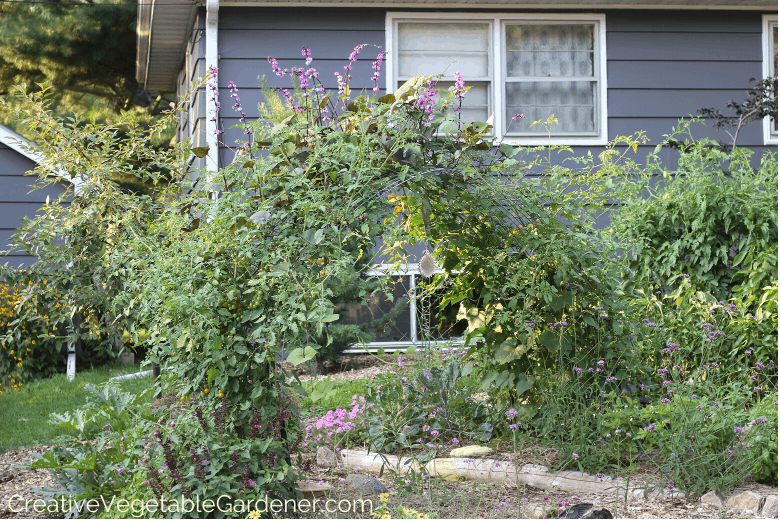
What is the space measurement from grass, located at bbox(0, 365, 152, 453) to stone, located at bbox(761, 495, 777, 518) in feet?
11.5

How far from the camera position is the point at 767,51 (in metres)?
6.48

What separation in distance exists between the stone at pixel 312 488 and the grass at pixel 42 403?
163cm

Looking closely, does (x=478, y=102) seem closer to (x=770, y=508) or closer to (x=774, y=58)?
(x=774, y=58)

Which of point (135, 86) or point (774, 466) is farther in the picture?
point (135, 86)

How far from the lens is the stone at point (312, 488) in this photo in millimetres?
2820

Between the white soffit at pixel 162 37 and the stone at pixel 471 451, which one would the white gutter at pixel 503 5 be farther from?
the stone at pixel 471 451

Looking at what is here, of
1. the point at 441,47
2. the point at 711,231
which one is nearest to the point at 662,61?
the point at 441,47

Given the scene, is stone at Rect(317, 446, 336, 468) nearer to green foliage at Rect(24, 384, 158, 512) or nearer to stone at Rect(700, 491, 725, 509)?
green foliage at Rect(24, 384, 158, 512)

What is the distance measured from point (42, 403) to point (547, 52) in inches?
218

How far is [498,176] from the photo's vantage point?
2998 mm

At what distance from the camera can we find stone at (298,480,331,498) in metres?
2.82

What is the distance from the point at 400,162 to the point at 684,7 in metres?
5.17

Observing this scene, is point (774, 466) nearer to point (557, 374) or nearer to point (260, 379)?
point (557, 374)

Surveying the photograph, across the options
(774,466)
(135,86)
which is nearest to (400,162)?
(774,466)
